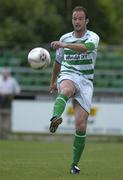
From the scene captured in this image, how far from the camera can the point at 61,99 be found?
35.4 feet

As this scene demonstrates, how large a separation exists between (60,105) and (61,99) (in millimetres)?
144

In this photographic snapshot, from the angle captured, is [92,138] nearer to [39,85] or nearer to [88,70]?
[39,85]

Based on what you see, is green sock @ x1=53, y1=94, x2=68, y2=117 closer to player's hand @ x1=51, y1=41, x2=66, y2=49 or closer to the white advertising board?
player's hand @ x1=51, y1=41, x2=66, y2=49

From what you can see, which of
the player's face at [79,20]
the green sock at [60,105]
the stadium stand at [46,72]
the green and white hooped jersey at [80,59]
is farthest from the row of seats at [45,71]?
the green sock at [60,105]

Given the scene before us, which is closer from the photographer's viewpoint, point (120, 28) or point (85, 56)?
point (85, 56)

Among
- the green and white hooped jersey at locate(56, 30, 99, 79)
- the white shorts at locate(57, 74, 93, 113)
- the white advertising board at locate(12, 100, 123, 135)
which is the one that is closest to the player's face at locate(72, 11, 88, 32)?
the green and white hooped jersey at locate(56, 30, 99, 79)

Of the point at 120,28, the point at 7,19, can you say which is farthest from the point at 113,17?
the point at 7,19

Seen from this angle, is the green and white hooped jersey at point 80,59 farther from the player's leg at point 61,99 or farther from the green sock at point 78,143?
the green sock at point 78,143

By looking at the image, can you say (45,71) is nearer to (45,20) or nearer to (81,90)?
(45,20)

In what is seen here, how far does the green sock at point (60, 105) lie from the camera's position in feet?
34.4

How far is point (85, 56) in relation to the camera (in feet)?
37.1

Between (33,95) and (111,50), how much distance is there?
629 centimetres

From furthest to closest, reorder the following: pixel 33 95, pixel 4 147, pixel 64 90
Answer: pixel 33 95 → pixel 4 147 → pixel 64 90

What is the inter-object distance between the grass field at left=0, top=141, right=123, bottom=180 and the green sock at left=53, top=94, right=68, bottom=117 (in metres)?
→ 0.90
